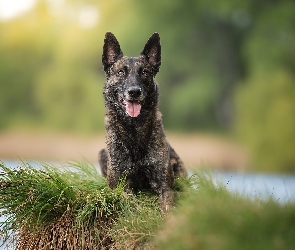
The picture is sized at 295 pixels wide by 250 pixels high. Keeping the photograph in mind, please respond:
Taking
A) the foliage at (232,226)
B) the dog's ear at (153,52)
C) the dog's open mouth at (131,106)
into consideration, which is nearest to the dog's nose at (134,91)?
the dog's open mouth at (131,106)

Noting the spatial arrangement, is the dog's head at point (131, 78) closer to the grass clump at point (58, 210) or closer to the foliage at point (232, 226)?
the grass clump at point (58, 210)

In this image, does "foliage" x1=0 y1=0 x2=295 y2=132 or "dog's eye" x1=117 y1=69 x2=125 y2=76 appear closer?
"dog's eye" x1=117 y1=69 x2=125 y2=76

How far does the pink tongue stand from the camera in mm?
5562

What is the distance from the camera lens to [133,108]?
558 cm

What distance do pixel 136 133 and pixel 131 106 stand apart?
0.29m

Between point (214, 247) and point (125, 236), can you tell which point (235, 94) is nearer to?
point (125, 236)

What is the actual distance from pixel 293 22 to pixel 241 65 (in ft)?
7.63

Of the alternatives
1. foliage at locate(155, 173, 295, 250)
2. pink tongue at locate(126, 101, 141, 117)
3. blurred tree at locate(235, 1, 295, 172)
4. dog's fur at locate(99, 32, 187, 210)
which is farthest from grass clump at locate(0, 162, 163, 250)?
blurred tree at locate(235, 1, 295, 172)

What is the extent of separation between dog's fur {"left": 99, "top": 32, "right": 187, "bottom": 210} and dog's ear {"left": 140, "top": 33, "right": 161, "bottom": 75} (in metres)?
0.03

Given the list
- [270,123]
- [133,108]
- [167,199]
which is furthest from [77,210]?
[270,123]

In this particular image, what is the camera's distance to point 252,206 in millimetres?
3893

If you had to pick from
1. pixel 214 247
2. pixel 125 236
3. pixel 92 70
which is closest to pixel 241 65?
pixel 92 70

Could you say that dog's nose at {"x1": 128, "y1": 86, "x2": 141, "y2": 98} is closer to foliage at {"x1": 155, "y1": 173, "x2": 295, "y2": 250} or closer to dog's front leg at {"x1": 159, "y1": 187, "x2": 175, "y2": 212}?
dog's front leg at {"x1": 159, "y1": 187, "x2": 175, "y2": 212}

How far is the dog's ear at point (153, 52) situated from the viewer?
5906mm
